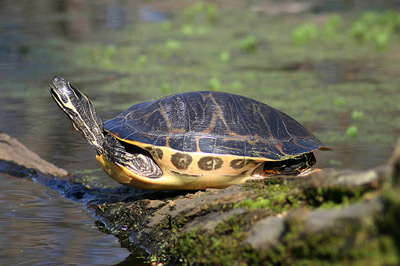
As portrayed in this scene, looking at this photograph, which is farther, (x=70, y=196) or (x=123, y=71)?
(x=123, y=71)

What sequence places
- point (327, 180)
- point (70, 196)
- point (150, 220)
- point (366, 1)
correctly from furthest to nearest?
point (366, 1) → point (70, 196) → point (150, 220) → point (327, 180)

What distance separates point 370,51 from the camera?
37.8 feet

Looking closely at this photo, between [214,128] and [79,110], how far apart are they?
1.26 meters

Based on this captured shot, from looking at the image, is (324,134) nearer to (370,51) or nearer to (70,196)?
(70,196)

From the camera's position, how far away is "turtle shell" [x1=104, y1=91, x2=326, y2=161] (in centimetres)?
353

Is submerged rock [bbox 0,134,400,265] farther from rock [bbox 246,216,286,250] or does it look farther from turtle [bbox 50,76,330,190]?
turtle [bbox 50,76,330,190]

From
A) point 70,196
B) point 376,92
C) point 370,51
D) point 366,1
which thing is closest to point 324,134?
point 376,92

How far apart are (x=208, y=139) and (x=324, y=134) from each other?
3.06 meters

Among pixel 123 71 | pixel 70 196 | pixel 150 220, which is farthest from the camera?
pixel 123 71

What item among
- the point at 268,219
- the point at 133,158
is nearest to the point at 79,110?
the point at 133,158

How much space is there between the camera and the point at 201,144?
3520 mm

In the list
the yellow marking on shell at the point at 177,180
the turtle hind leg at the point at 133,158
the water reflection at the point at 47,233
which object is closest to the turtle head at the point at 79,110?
the turtle hind leg at the point at 133,158

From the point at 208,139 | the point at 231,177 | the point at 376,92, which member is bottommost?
the point at 376,92

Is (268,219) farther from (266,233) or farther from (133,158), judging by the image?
(133,158)
